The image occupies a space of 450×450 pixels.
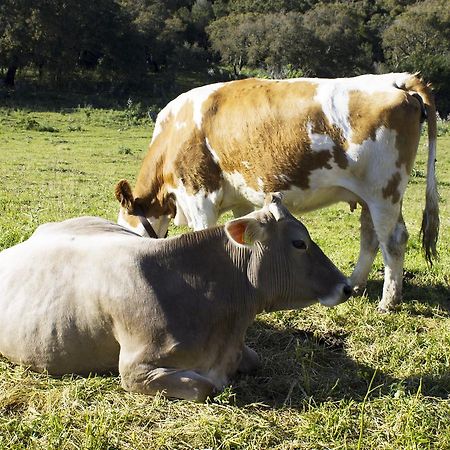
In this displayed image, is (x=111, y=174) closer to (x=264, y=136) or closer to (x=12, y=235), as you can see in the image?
(x=12, y=235)

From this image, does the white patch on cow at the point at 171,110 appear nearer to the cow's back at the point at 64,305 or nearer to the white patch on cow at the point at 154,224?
the white patch on cow at the point at 154,224

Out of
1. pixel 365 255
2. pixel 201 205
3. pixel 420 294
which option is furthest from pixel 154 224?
pixel 420 294

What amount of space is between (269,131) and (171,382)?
8.77 ft

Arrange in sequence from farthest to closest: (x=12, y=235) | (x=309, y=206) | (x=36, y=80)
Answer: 1. (x=36, y=80)
2. (x=12, y=235)
3. (x=309, y=206)

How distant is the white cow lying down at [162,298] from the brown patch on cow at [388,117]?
1.46 metres

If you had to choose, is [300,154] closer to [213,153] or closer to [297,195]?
[297,195]

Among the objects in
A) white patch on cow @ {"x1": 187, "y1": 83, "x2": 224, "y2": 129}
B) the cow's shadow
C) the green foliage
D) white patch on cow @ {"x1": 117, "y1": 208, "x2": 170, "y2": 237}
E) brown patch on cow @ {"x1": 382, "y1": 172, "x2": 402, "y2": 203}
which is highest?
the green foliage

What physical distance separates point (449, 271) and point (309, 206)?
1.97 metres

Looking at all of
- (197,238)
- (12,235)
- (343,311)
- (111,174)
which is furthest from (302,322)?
(111,174)

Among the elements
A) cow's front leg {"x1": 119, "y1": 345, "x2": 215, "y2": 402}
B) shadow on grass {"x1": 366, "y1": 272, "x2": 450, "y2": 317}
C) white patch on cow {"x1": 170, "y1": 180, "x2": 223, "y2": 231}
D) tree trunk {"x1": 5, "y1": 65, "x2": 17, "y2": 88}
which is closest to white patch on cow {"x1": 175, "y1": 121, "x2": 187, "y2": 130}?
white patch on cow {"x1": 170, "y1": 180, "x2": 223, "y2": 231}

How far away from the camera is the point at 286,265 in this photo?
13.9ft

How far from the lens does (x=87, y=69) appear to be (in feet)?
142

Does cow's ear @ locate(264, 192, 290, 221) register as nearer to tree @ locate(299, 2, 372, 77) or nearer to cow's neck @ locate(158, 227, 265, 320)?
cow's neck @ locate(158, 227, 265, 320)

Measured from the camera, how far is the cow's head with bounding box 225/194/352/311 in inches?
166
